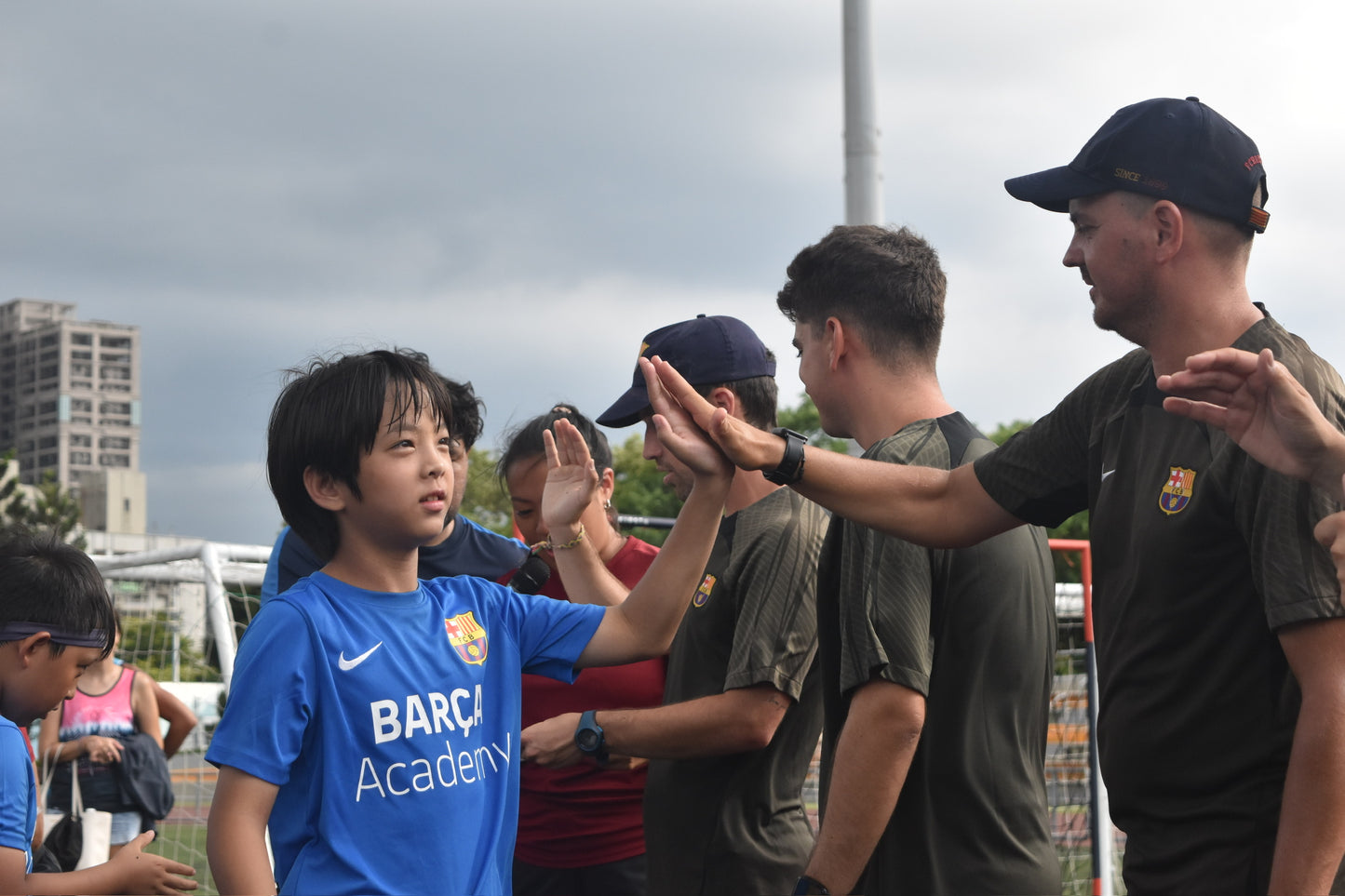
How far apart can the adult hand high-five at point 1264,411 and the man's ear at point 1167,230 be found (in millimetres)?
404

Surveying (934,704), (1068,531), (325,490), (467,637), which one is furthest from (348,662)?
(1068,531)

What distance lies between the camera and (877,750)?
253cm

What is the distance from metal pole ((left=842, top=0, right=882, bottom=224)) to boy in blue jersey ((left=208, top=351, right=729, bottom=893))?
13.1ft

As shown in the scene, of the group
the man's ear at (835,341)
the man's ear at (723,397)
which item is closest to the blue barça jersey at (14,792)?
the man's ear at (723,397)

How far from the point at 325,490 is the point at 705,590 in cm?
100

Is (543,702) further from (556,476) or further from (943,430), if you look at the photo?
(943,430)

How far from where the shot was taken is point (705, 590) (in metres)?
3.14

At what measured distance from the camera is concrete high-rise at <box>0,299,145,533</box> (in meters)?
130

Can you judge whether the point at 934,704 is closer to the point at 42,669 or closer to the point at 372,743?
the point at 372,743

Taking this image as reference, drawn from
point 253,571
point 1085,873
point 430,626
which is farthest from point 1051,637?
point 253,571

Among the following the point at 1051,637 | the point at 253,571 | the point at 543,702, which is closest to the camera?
the point at 1051,637

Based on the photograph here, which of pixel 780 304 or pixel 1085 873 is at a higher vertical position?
pixel 780 304

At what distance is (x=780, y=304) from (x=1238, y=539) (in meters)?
1.39

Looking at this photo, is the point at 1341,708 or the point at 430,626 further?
the point at 430,626
